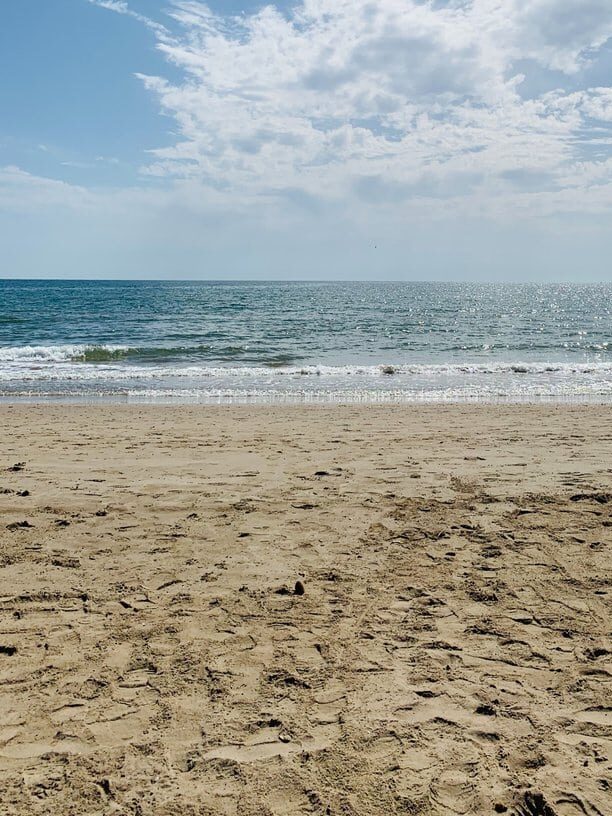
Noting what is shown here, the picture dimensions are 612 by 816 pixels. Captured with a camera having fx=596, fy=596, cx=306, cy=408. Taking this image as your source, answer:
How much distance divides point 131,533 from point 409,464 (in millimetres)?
3670

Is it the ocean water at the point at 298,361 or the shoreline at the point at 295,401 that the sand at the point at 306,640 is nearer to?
the shoreline at the point at 295,401

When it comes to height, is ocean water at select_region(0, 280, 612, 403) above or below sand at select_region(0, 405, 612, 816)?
above

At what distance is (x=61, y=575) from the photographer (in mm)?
4410

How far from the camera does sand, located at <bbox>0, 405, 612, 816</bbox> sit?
2555 millimetres

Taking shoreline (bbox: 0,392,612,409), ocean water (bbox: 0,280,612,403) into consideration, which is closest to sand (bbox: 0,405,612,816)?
shoreline (bbox: 0,392,612,409)

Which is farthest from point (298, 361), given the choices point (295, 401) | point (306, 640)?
point (306, 640)

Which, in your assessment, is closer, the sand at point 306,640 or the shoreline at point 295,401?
the sand at point 306,640

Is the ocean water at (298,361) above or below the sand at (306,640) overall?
above

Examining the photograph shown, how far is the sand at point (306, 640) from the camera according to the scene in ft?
8.38

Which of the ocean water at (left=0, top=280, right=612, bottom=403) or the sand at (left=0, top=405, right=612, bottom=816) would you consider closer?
the sand at (left=0, top=405, right=612, bottom=816)

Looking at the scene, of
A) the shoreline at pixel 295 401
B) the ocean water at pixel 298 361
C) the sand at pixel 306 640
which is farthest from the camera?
the ocean water at pixel 298 361

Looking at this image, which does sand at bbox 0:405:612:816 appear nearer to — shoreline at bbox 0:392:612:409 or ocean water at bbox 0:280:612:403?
shoreline at bbox 0:392:612:409

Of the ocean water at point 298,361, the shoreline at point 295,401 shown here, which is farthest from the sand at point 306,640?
the ocean water at point 298,361

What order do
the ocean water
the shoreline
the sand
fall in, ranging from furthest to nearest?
the ocean water
the shoreline
the sand
